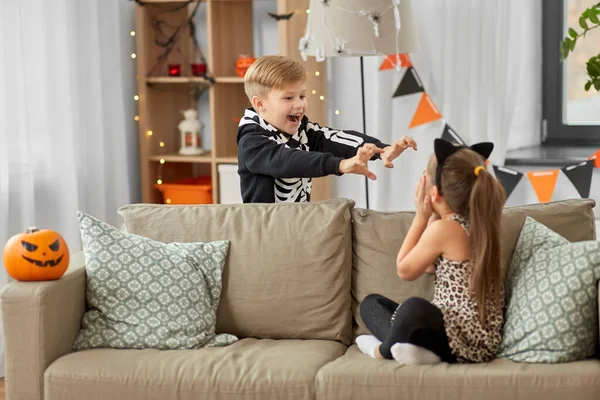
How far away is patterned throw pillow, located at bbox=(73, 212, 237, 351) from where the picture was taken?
252 cm

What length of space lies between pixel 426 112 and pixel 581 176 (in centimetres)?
74

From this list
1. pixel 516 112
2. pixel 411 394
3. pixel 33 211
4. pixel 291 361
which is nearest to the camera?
pixel 411 394

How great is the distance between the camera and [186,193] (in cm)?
430

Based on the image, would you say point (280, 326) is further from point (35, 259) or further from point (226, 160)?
point (226, 160)

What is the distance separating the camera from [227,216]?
276cm

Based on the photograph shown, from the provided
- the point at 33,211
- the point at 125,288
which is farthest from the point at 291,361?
the point at 33,211

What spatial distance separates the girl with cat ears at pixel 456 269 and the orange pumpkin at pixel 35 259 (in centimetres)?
92

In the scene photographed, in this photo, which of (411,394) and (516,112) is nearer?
(411,394)

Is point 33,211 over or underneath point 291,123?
underneath

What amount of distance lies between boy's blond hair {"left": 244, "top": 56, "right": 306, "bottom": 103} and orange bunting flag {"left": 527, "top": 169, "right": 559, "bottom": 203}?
→ 1.54 m

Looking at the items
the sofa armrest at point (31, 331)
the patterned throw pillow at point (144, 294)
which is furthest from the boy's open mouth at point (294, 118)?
the sofa armrest at point (31, 331)

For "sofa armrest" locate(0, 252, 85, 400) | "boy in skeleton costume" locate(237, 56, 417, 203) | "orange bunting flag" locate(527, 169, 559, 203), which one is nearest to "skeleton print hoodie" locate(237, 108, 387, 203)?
"boy in skeleton costume" locate(237, 56, 417, 203)

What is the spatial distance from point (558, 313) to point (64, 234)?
2.32 m

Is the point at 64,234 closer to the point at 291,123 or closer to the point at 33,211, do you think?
the point at 33,211
